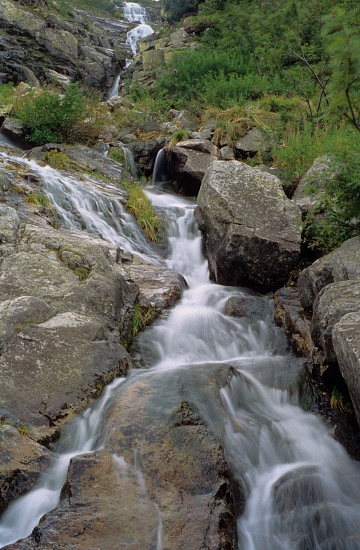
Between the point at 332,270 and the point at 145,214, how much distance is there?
491cm

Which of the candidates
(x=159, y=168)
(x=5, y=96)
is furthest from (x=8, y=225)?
(x=5, y=96)

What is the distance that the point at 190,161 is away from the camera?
1138 cm

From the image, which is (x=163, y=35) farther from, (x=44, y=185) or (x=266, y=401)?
(x=266, y=401)

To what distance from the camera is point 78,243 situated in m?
6.41

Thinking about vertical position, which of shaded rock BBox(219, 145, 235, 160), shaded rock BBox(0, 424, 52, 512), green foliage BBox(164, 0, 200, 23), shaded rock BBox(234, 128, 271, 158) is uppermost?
green foliage BBox(164, 0, 200, 23)

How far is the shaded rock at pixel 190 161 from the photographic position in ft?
37.0

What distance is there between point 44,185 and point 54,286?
443 centimetres

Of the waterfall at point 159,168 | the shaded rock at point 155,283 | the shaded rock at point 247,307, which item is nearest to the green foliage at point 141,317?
the shaded rock at point 155,283

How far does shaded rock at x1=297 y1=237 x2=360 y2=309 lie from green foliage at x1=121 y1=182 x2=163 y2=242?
3903mm

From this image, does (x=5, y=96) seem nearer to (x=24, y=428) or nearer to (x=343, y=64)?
(x=343, y=64)

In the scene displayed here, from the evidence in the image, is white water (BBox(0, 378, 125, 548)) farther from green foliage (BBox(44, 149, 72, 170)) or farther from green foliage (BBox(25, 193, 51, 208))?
green foliage (BBox(44, 149, 72, 170))

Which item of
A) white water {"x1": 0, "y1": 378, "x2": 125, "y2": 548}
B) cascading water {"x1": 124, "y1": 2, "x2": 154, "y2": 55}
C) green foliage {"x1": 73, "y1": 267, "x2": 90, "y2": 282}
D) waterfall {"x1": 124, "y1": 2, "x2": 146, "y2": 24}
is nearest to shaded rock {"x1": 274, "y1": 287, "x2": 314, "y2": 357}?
white water {"x1": 0, "y1": 378, "x2": 125, "y2": 548}

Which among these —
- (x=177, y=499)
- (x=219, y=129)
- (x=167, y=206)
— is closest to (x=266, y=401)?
(x=177, y=499)

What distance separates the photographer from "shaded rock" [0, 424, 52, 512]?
10.8 feet
